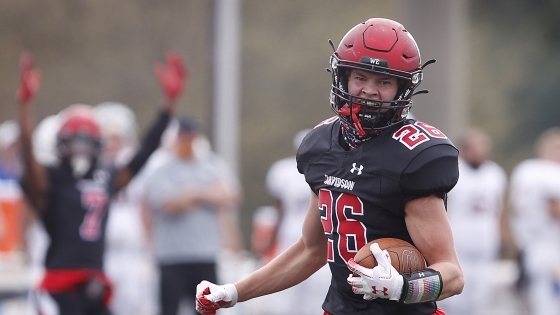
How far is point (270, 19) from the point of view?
73.7 ft

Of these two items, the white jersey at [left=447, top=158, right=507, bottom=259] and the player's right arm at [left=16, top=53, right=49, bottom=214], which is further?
the white jersey at [left=447, top=158, right=507, bottom=259]

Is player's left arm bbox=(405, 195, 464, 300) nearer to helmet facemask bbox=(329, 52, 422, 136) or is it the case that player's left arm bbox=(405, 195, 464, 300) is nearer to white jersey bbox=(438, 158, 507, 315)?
helmet facemask bbox=(329, 52, 422, 136)

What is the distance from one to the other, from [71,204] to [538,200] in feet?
13.0

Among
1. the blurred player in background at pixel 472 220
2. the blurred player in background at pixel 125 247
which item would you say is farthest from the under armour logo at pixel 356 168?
the blurred player in background at pixel 472 220

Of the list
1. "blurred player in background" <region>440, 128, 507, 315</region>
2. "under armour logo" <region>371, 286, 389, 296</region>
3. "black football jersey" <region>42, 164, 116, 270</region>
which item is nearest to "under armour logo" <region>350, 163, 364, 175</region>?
"under armour logo" <region>371, 286, 389, 296</region>

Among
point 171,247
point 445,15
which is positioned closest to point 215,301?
point 171,247

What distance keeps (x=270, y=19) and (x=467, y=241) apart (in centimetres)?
1378

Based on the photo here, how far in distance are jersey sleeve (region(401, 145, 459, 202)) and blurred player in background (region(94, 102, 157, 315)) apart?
5.68m

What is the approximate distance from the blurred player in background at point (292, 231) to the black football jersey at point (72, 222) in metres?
2.97

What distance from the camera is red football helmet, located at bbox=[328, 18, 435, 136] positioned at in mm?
3654

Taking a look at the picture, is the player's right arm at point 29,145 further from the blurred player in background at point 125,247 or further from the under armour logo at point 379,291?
the under armour logo at point 379,291

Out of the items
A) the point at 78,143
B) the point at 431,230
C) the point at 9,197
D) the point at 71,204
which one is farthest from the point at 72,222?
the point at 9,197

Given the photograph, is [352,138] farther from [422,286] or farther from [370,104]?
[422,286]

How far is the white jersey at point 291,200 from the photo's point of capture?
376 inches
